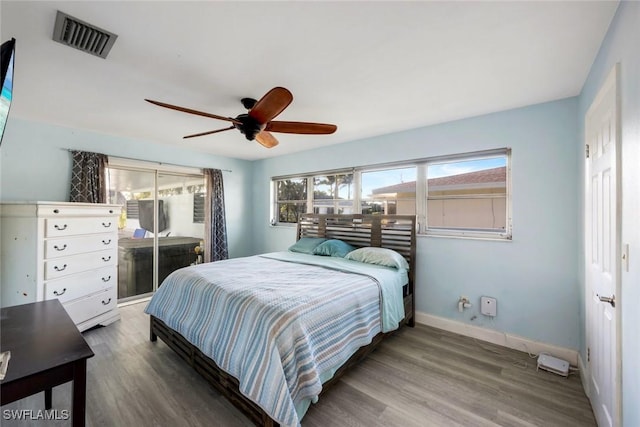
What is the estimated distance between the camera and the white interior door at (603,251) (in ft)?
4.39

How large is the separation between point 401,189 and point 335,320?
7.15 feet

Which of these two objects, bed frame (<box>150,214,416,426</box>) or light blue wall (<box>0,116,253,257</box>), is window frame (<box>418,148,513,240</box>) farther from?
light blue wall (<box>0,116,253,257</box>)

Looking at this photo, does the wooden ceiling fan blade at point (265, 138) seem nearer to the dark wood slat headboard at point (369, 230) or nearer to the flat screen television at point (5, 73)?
the flat screen television at point (5, 73)

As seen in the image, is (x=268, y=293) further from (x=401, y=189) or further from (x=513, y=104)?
(x=513, y=104)

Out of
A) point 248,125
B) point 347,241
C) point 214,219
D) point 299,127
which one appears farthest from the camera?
point 214,219

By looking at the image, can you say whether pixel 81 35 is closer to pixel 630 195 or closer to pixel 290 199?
pixel 630 195

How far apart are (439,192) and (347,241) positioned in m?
1.41

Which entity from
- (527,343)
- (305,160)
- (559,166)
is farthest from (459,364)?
(305,160)

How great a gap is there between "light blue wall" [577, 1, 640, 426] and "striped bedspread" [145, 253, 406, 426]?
1424 millimetres

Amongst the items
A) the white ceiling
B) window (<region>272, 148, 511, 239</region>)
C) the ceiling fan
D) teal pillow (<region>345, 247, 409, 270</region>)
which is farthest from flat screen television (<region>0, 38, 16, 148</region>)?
window (<region>272, 148, 511, 239</region>)

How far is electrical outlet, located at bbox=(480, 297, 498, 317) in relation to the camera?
2.72 meters

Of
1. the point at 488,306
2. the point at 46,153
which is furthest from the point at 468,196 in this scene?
the point at 46,153

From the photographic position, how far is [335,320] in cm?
190

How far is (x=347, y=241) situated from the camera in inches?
151
